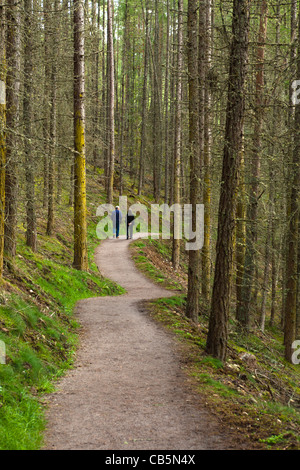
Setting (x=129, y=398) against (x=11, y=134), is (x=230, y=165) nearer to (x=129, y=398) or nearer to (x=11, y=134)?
(x=129, y=398)

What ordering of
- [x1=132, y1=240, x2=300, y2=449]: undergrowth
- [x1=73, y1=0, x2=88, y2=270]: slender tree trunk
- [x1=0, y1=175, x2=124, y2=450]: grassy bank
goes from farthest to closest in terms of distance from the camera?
[x1=73, y1=0, x2=88, y2=270]: slender tree trunk → [x1=132, y1=240, x2=300, y2=449]: undergrowth → [x1=0, y1=175, x2=124, y2=450]: grassy bank

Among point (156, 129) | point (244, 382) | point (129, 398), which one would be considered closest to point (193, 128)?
point (244, 382)

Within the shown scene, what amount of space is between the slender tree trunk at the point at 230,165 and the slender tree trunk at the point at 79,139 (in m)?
6.24

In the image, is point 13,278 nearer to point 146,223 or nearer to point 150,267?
point 150,267

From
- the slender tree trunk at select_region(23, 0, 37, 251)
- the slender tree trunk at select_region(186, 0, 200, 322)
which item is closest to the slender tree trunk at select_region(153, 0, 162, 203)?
the slender tree trunk at select_region(23, 0, 37, 251)

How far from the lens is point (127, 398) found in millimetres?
6332

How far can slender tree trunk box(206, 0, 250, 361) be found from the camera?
7.51 meters

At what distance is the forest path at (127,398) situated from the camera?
4.96 meters

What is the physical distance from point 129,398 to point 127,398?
0.03m

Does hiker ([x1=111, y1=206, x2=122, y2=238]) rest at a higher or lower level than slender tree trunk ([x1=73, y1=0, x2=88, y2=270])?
lower

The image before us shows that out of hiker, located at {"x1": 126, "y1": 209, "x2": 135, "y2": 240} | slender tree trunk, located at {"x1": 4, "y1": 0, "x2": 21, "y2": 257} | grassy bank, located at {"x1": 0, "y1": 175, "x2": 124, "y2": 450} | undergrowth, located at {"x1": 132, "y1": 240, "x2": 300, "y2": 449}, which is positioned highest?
slender tree trunk, located at {"x1": 4, "y1": 0, "x2": 21, "y2": 257}

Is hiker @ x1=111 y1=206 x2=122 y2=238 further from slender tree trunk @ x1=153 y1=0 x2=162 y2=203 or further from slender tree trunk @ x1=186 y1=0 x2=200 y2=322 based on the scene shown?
slender tree trunk @ x1=186 y1=0 x2=200 y2=322

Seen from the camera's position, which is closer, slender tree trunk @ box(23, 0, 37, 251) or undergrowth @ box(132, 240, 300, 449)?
undergrowth @ box(132, 240, 300, 449)

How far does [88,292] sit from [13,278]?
183 inches
